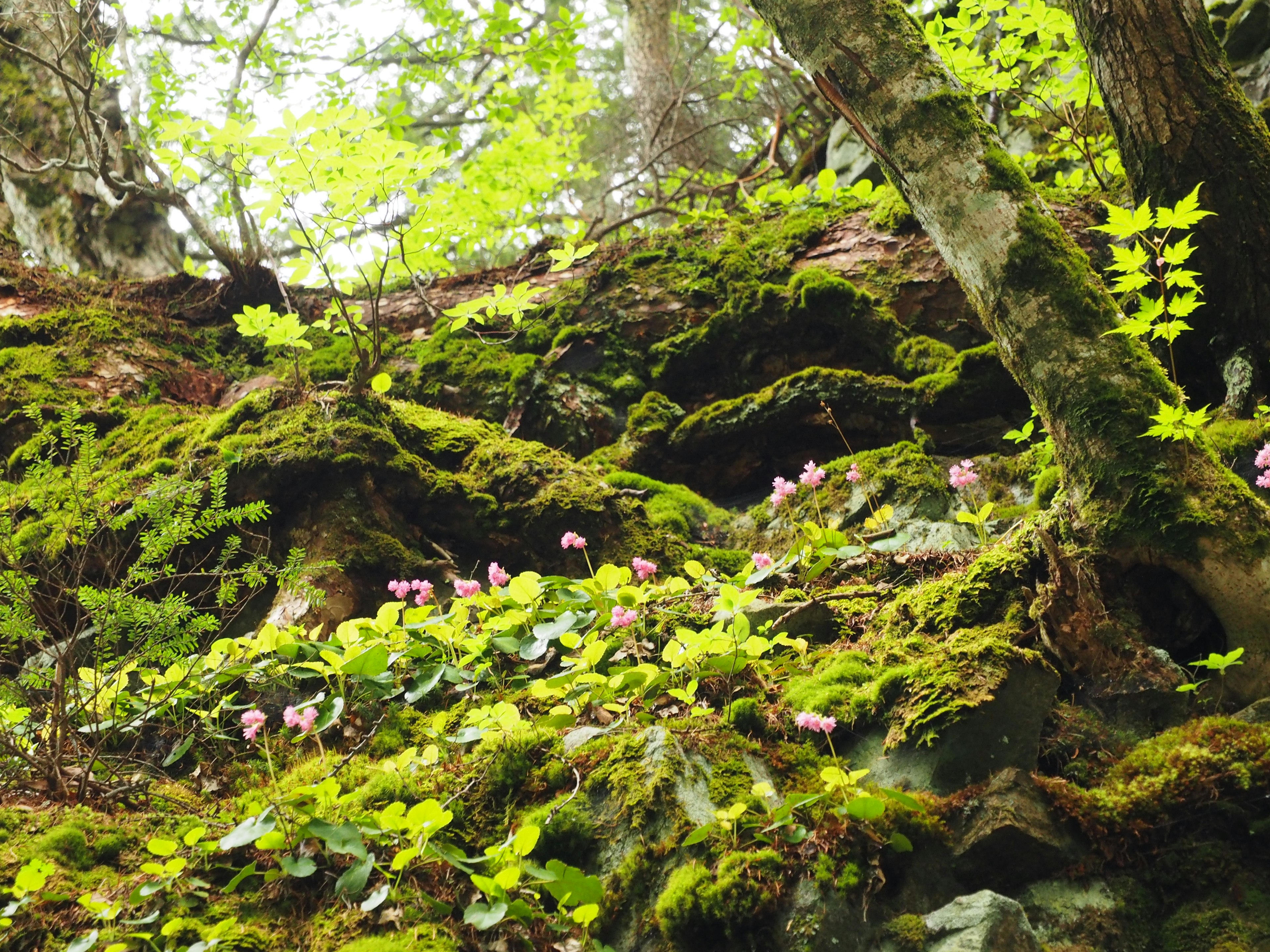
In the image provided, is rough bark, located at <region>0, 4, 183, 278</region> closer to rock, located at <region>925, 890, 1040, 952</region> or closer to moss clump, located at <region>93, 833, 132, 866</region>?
moss clump, located at <region>93, 833, 132, 866</region>

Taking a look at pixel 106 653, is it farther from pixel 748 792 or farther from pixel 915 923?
pixel 915 923

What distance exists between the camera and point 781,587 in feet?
14.1

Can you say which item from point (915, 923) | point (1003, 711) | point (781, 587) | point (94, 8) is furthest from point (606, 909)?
point (94, 8)

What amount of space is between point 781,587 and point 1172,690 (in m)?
1.82

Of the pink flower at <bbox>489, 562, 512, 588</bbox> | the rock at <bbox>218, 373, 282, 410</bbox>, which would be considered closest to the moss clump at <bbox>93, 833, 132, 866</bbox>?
the pink flower at <bbox>489, 562, 512, 588</bbox>

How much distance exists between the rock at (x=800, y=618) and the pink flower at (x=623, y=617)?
619 millimetres

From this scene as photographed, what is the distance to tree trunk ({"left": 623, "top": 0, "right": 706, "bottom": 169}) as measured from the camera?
12625 mm

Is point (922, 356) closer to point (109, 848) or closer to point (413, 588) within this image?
point (413, 588)

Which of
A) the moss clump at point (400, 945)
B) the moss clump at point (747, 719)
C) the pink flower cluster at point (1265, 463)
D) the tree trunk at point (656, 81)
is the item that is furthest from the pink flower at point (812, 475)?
the tree trunk at point (656, 81)

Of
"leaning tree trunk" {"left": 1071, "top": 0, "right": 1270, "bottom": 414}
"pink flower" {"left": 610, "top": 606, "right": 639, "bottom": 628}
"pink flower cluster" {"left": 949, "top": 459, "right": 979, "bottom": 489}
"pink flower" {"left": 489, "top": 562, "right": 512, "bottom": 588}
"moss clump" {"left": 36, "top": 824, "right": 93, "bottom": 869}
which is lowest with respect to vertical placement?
"moss clump" {"left": 36, "top": 824, "right": 93, "bottom": 869}

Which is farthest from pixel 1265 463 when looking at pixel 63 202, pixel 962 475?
pixel 63 202

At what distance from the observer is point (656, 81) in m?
12.7

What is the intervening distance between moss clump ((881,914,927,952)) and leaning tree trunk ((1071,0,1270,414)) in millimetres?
3294

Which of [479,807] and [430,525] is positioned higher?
[430,525]
